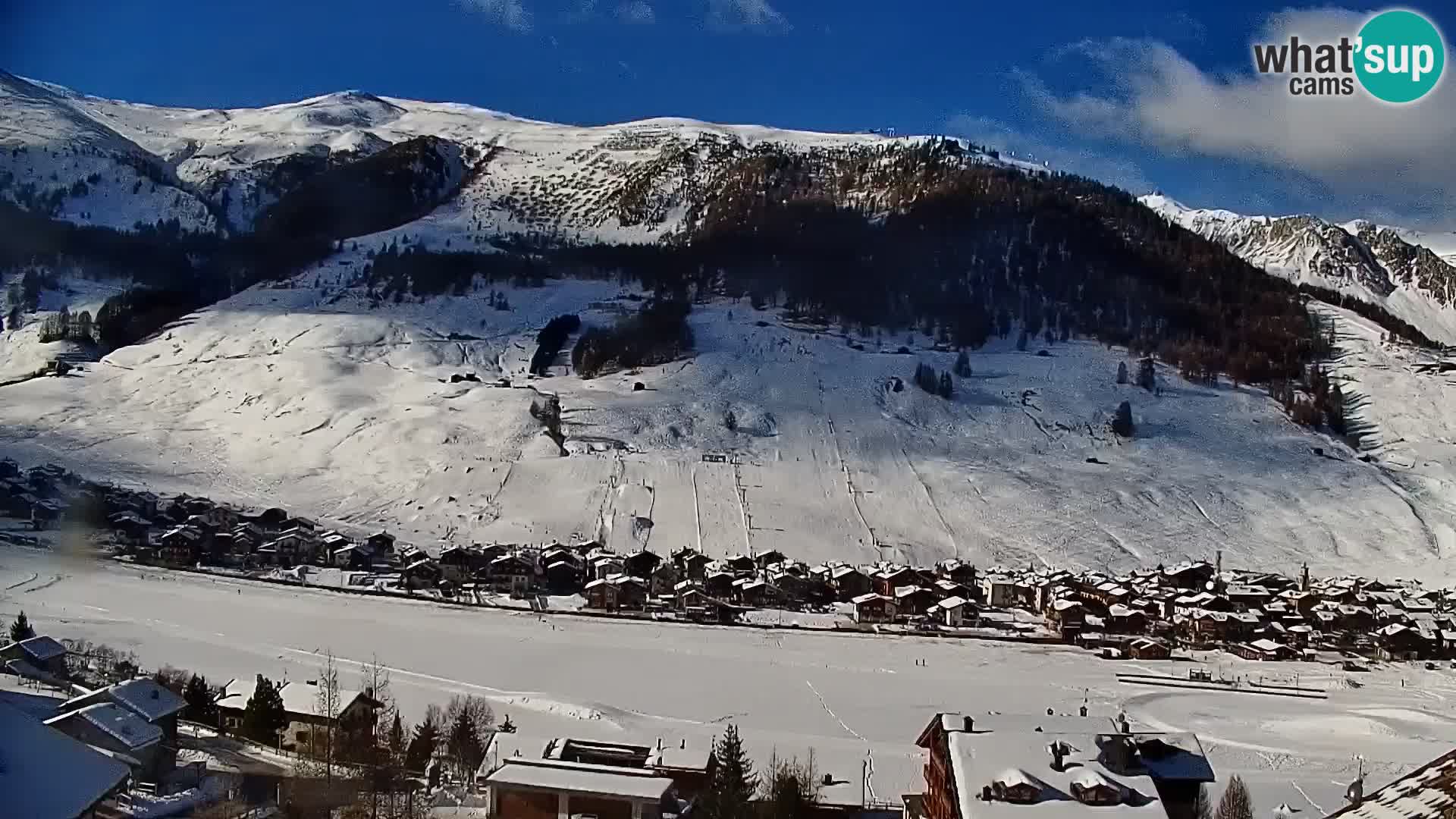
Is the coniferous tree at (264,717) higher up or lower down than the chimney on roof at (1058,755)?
lower down

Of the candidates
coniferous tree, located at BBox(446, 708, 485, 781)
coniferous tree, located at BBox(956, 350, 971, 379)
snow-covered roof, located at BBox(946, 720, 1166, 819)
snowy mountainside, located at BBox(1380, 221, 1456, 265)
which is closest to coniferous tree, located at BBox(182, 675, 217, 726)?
coniferous tree, located at BBox(446, 708, 485, 781)

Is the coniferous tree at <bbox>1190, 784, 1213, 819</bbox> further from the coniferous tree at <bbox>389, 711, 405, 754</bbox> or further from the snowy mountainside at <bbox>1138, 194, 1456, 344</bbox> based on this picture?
the snowy mountainside at <bbox>1138, 194, 1456, 344</bbox>

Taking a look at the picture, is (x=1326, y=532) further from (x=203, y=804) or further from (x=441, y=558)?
(x=203, y=804)

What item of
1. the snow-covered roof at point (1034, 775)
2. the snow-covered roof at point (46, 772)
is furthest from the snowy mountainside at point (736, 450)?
the snow-covered roof at point (1034, 775)

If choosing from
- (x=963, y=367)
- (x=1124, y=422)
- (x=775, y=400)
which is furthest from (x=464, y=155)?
(x=1124, y=422)

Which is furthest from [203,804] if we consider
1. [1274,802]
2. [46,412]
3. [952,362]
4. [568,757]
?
[952,362]

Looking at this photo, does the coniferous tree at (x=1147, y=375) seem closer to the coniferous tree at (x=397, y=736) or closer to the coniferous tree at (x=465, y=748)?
the coniferous tree at (x=465, y=748)
